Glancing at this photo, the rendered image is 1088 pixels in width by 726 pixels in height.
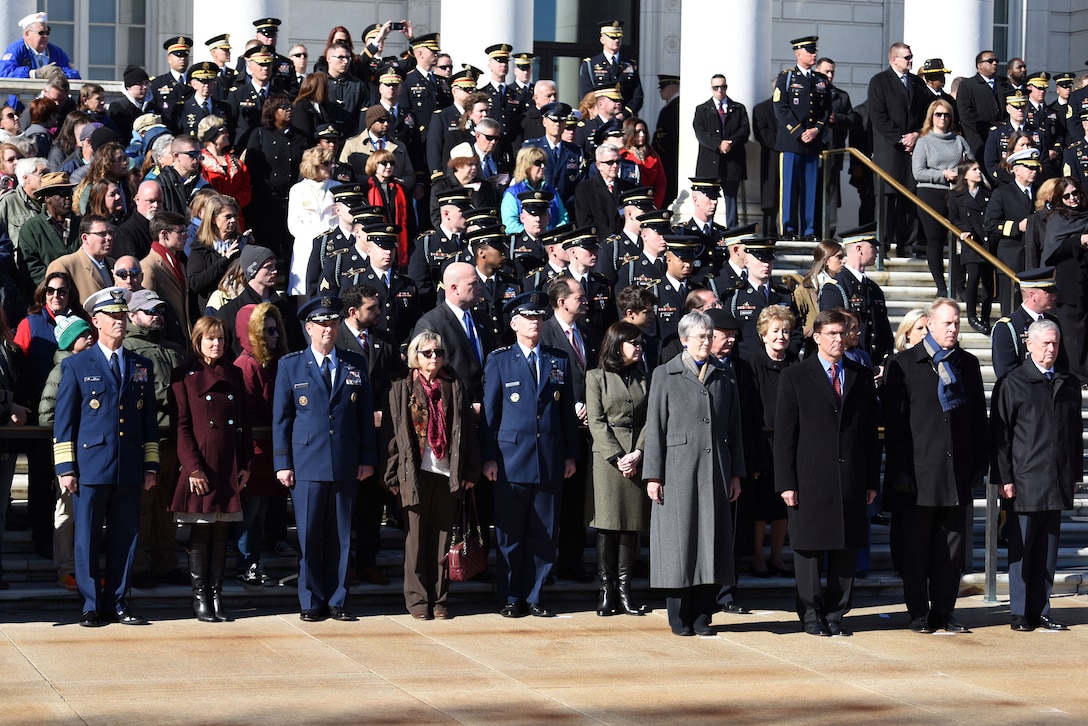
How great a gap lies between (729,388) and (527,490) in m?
1.48

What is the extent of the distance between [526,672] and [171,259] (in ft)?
15.2

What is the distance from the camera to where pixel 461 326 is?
41.7 feet

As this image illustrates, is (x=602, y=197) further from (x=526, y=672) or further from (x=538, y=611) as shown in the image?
(x=526, y=672)

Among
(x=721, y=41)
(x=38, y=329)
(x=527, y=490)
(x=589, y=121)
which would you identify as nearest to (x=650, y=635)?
(x=527, y=490)

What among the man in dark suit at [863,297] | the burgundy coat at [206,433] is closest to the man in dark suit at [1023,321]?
the man in dark suit at [863,297]

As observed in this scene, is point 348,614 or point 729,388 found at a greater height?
point 729,388

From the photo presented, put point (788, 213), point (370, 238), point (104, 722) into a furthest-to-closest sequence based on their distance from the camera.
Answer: point (788, 213) < point (370, 238) < point (104, 722)

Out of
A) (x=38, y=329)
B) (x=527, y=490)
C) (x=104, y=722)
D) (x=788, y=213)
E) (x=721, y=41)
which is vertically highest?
(x=721, y=41)

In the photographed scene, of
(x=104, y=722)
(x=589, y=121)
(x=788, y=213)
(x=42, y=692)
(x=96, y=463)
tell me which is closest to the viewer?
(x=104, y=722)

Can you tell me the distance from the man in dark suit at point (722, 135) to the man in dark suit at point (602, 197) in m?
2.95

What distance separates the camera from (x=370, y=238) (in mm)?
13539

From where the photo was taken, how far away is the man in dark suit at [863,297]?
1445cm

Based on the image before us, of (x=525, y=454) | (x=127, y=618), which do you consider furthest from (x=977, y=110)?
(x=127, y=618)

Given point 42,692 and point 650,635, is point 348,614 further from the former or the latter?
point 42,692
